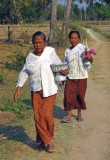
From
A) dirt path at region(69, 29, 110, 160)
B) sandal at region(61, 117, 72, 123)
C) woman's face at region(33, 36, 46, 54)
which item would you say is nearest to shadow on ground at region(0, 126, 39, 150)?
dirt path at region(69, 29, 110, 160)

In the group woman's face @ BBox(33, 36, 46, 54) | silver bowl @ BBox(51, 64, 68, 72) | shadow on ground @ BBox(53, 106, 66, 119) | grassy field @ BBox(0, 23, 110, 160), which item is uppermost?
woman's face @ BBox(33, 36, 46, 54)

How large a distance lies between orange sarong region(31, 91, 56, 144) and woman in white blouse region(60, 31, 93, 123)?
168 cm

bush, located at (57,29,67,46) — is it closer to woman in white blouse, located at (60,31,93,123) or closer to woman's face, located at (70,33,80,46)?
woman in white blouse, located at (60,31,93,123)

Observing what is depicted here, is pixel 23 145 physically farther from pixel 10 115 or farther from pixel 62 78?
pixel 10 115

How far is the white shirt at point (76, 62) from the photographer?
716 centimetres

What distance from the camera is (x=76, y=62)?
23.7 feet

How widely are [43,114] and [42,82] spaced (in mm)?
430

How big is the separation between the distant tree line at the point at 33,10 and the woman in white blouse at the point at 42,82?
12.9 meters

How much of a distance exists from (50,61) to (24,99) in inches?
153

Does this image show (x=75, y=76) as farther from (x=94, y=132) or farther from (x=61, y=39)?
(x=61, y=39)

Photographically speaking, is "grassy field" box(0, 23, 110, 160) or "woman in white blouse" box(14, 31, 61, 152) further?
"grassy field" box(0, 23, 110, 160)

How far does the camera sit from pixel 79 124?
7.21 metres

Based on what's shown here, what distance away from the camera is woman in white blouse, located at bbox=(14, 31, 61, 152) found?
216 inches

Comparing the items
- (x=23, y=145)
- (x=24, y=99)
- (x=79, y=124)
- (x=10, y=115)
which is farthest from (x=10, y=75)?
(x=23, y=145)
